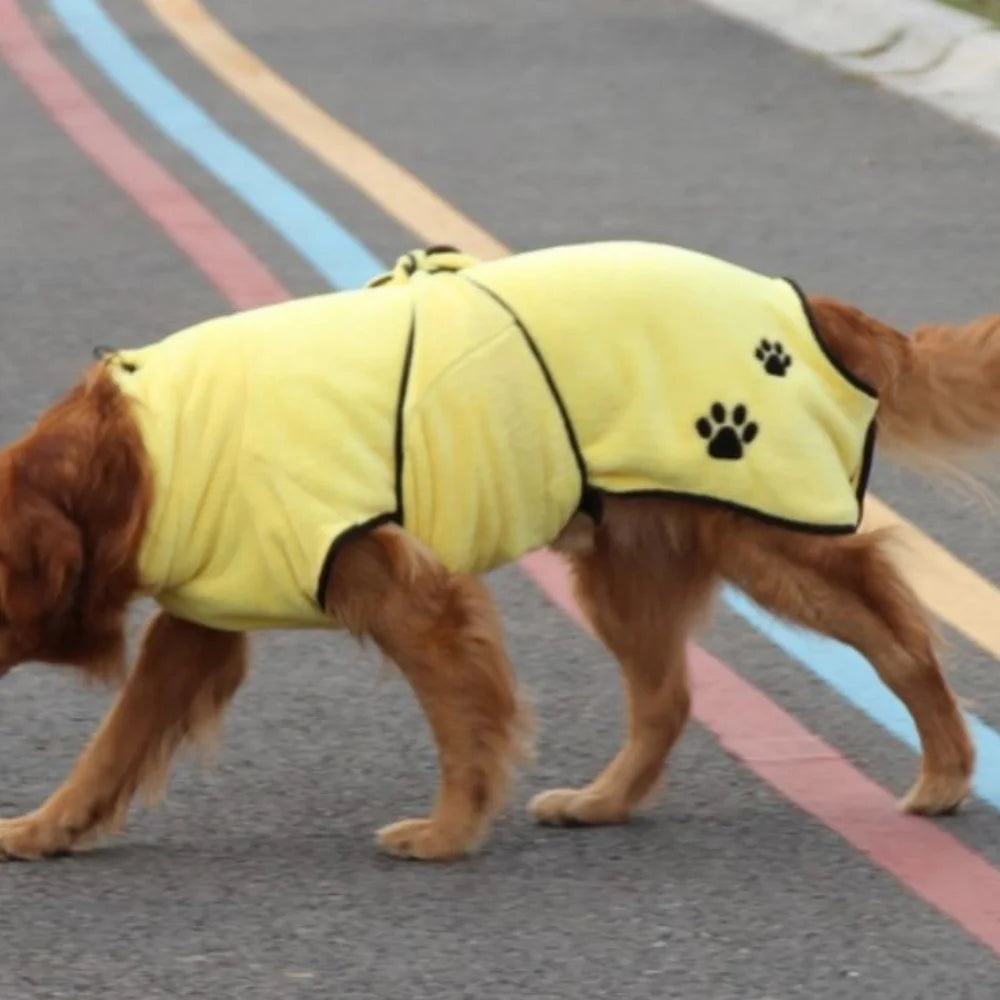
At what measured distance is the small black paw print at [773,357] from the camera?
4219 mm

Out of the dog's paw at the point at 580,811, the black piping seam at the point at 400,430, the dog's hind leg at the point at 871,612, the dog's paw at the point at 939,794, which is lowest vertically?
the dog's paw at the point at 580,811

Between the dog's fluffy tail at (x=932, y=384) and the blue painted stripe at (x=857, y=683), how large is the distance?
0.35m

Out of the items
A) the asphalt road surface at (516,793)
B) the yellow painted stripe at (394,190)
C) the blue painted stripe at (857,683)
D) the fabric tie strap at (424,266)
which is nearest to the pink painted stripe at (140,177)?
the asphalt road surface at (516,793)

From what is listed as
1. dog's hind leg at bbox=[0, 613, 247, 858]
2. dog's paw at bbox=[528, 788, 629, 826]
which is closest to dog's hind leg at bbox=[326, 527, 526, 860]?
dog's paw at bbox=[528, 788, 629, 826]

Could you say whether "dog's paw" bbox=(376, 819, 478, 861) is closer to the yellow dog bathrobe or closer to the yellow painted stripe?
the yellow dog bathrobe

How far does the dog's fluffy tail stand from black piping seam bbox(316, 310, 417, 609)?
2.21ft

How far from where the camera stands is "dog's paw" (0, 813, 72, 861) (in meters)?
4.30

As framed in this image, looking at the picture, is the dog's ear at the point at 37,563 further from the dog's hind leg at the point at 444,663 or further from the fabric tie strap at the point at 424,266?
the fabric tie strap at the point at 424,266

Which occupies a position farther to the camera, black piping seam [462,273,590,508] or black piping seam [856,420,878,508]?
black piping seam [856,420,878,508]

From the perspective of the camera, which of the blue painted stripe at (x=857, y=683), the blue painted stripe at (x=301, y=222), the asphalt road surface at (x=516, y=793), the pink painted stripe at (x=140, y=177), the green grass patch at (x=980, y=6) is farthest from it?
the green grass patch at (x=980, y=6)

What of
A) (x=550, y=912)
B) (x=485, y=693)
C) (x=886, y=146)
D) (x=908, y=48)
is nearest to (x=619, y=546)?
(x=485, y=693)

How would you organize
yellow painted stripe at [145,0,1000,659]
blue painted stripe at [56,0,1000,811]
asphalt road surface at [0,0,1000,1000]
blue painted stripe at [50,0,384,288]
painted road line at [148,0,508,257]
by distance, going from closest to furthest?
asphalt road surface at [0,0,1000,1000]
blue painted stripe at [56,0,1000,811]
yellow painted stripe at [145,0,1000,659]
blue painted stripe at [50,0,384,288]
painted road line at [148,0,508,257]

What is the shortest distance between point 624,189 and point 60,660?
16.2 feet

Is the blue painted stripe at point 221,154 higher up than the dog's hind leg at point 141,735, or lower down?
lower down
